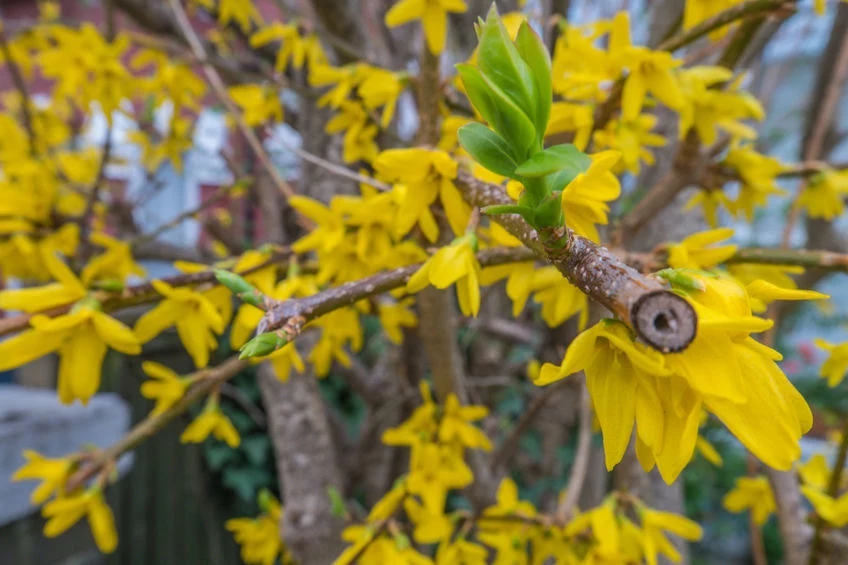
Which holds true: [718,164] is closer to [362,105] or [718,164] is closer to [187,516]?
[362,105]

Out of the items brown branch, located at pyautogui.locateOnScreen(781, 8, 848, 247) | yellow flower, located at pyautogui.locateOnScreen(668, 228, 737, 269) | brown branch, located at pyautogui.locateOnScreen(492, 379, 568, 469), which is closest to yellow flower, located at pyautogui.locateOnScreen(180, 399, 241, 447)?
brown branch, located at pyautogui.locateOnScreen(492, 379, 568, 469)

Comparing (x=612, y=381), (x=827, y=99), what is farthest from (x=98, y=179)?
Answer: (x=827, y=99)

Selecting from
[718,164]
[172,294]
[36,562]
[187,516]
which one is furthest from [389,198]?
[187,516]

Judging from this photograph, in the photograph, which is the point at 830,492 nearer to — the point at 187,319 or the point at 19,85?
the point at 187,319

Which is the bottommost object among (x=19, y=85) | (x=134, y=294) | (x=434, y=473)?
(x=434, y=473)

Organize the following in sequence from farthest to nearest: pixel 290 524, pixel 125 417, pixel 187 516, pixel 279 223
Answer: pixel 187 516 → pixel 125 417 → pixel 279 223 → pixel 290 524

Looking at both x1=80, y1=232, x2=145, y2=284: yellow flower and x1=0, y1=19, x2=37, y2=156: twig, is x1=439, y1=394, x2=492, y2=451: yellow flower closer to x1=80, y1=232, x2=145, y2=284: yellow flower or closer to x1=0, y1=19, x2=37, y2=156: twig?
x1=80, y1=232, x2=145, y2=284: yellow flower

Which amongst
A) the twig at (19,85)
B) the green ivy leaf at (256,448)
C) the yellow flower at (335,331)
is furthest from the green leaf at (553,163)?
the green ivy leaf at (256,448)
